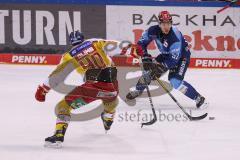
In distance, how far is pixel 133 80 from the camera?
1103 cm

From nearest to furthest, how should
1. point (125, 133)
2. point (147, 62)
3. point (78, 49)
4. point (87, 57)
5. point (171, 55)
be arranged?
point (78, 49)
point (87, 57)
point (125, 133)
point (171, 55)
point (147, 62)

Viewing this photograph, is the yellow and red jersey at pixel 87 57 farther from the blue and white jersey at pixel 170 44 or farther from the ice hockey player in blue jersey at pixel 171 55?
the blue and white jersey at pixel 170 44

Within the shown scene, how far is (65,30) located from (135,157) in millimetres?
6593

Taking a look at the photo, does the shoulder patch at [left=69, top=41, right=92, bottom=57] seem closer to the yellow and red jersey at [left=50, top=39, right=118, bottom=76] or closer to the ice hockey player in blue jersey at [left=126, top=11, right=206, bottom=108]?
the yellow and red jersey at [left=50, top=39, right=118, bottom=76]

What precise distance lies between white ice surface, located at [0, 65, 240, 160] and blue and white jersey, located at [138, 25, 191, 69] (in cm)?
79

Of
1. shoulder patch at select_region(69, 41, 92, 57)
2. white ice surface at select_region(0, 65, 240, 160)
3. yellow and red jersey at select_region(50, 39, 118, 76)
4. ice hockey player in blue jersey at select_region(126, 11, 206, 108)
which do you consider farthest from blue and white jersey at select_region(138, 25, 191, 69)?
shoulder patch at select_region(69, 41, 92, 57)

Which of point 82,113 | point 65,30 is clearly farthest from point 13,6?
point 82,113

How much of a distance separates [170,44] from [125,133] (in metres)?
1.86

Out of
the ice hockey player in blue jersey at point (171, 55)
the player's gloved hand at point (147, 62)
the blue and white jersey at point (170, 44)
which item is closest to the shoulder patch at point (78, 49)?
the ice hockey player in blue jersey at point (171, 55)

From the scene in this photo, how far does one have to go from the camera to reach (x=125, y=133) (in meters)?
7.71

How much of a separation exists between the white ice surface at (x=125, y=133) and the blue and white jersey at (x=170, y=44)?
0.79 metres

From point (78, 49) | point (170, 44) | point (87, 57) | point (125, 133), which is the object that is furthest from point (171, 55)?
point (78, 49)

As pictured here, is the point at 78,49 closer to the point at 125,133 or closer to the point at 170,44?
the point at 125,133

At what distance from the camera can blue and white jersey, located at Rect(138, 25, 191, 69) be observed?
29.1 ft
